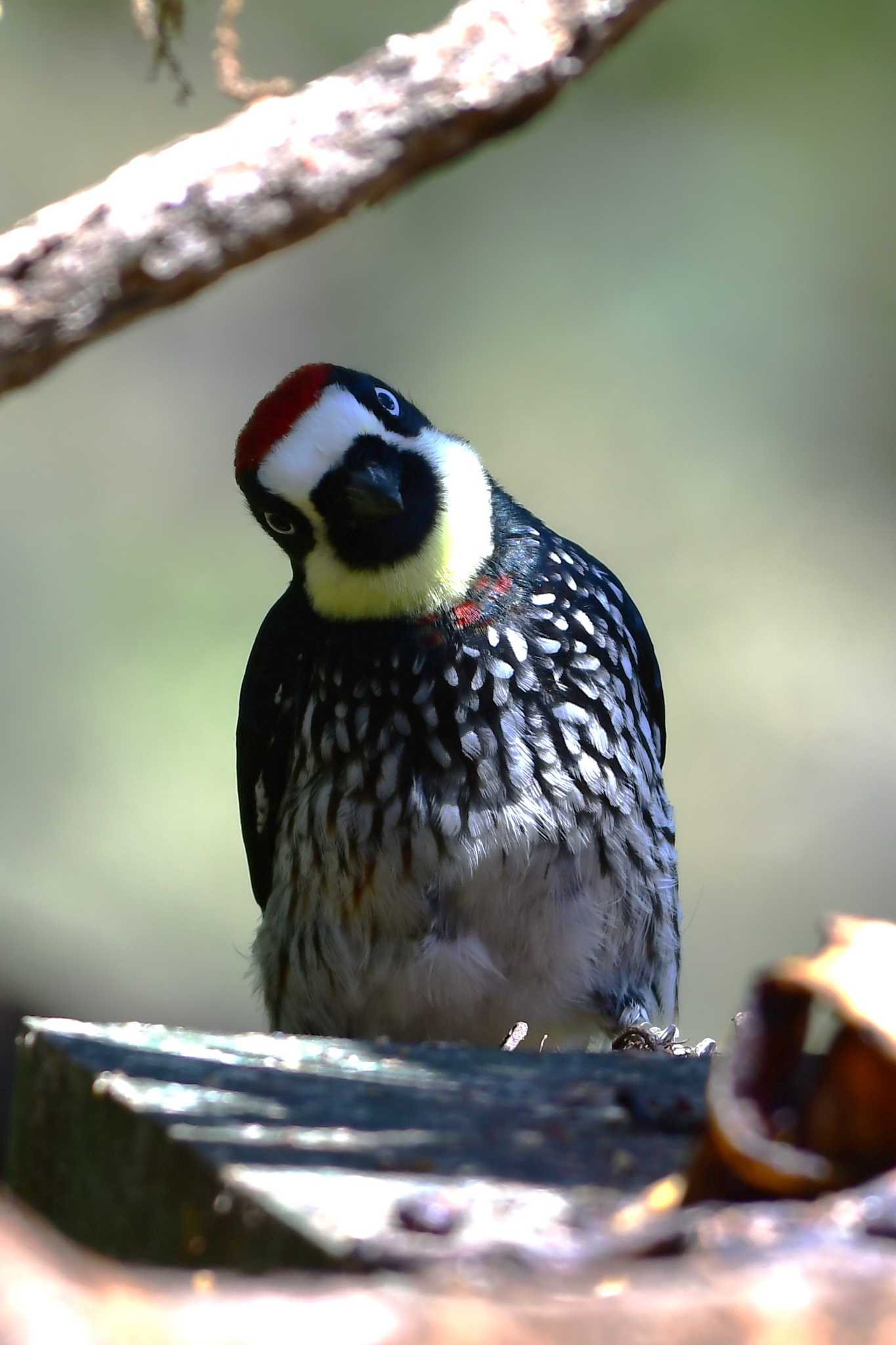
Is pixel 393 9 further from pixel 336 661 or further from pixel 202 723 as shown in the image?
pixel 336 661

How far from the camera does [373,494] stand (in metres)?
3.13

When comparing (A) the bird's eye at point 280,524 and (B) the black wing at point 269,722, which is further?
(B) the black wing at point 269,722

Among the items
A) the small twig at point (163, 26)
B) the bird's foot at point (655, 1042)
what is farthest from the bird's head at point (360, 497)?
the bird's foot at point (655, 1042)

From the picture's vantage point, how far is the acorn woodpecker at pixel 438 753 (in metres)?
3.28

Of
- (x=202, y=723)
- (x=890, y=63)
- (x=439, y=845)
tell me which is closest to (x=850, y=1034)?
(x=439, y=845)

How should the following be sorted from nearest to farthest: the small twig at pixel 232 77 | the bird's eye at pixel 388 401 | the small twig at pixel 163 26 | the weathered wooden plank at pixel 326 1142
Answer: the weathered wooden plank at pixel 326 1142 → the small twig at pixel 232 77 → the small twig at pixel 163 26 → the bird's eye at pixel 388 401

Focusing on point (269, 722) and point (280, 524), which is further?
point (269, 722)

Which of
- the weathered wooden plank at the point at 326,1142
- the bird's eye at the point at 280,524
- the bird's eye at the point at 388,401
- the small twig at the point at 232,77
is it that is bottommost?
the weathered wooden plank at the point at 326,1142

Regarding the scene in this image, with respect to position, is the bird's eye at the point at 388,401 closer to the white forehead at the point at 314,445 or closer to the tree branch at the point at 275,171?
the white forehead at the point at 314,445

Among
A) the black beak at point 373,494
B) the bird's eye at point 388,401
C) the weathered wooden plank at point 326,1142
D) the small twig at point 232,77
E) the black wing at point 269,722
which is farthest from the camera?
the black wing at point 269,722

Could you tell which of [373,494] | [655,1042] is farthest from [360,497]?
[655,1042]

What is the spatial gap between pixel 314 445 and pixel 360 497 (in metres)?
0.14

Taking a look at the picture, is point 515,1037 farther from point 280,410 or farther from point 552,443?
point 552,443

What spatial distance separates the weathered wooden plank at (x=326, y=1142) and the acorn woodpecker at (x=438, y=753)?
825 mm
